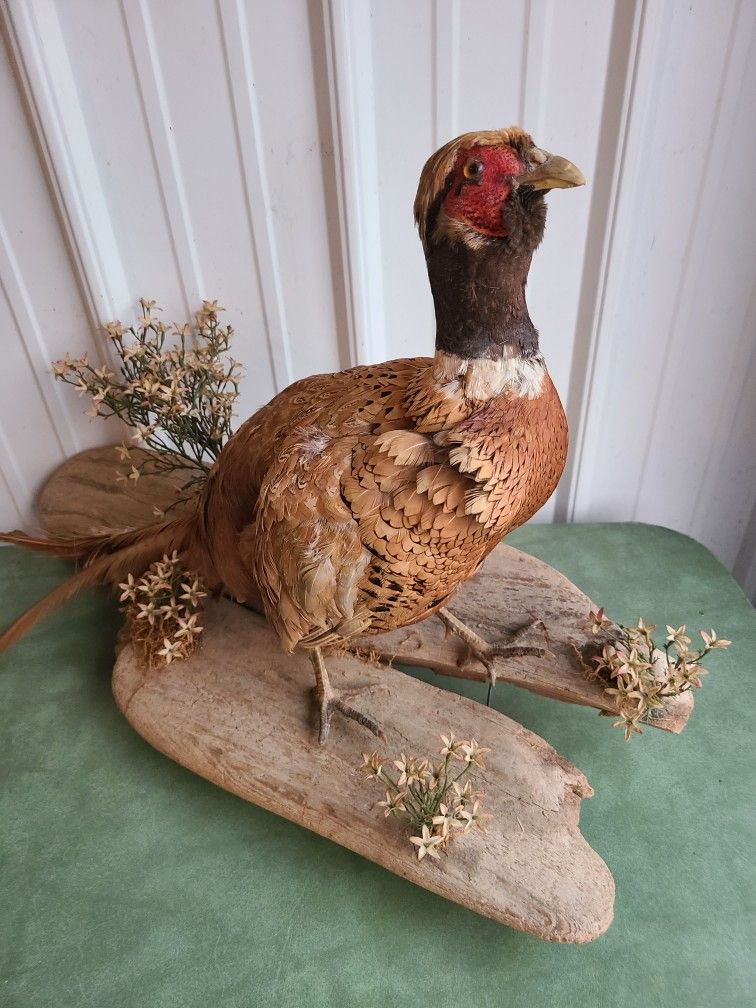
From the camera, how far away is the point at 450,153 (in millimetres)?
735

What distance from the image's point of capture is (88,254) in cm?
136

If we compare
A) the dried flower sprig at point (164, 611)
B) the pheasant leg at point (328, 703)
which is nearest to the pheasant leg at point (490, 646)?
the pheasant leg at point (328, 703)

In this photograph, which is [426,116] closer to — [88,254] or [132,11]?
[132,11]

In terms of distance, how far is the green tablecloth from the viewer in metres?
0.90

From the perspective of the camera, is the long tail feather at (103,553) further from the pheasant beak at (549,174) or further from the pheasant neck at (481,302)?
the pheasant beak at (549,174)

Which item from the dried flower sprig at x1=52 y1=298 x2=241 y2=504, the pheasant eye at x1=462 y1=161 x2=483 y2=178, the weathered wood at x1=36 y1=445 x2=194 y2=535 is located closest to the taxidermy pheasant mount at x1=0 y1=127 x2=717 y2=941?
the pheasant eye at x1=462 y1=161 x2=483 y2=178

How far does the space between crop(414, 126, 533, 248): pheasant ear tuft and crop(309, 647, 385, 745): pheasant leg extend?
0.68 metres

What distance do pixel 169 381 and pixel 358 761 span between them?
825 mm

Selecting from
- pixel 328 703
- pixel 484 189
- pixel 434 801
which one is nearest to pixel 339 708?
pixel 328 703

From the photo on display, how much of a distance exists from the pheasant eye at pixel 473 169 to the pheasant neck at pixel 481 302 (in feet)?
0.24

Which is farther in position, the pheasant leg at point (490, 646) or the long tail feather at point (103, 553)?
the long tail feather at point (103, 553)

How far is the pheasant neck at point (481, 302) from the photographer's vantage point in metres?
0.78

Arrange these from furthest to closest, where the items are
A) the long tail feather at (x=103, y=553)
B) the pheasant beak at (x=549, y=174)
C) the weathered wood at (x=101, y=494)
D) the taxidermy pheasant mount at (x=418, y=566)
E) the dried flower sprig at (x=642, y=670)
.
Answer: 1. the weathered wood at (x=101, y=494)
2. the long tail feather at (x=103, y=553)
3. the dried flower sprig at (x=642, y=670)
4. the taxidermy pheasant mount at (x=418, y=566)
5. the pheasant beak at (x=549, y=174)

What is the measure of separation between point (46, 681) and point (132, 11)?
1.27m
